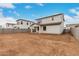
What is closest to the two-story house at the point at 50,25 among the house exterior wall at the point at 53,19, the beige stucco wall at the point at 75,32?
the house exterior wall at the point at 53,19

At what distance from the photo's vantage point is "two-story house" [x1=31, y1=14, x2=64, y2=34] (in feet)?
6.55

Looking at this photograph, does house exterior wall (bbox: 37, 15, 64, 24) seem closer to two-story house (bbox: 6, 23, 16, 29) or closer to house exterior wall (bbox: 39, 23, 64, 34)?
house exterior wall (bbox: 39, 23, 64, 34)

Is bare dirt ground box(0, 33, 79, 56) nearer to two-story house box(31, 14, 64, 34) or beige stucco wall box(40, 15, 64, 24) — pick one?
two-story house box(31, 14, 64, 34)

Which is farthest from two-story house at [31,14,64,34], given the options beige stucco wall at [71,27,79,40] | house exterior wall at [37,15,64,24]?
beige stucco wall at [71,27,79,40]

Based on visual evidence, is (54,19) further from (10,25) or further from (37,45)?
(10,25)

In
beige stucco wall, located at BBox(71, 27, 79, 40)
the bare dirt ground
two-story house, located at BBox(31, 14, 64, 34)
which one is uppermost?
two-story house, located at BBox(31, 14, 64, 34)

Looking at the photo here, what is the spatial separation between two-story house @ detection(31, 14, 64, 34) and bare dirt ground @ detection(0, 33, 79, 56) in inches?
2.7

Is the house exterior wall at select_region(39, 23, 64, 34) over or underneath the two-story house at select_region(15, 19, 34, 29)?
underneath

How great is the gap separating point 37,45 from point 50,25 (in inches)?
12.8

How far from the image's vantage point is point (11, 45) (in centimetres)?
202

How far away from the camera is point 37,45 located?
2031 mm

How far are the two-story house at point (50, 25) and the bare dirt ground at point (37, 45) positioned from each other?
0.23 ft

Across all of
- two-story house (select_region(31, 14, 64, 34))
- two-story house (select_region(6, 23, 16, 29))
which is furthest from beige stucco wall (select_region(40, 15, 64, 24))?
two-story house (select_region(6, 23, 16, 29))

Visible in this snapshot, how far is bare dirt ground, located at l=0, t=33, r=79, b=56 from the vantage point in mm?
2012
